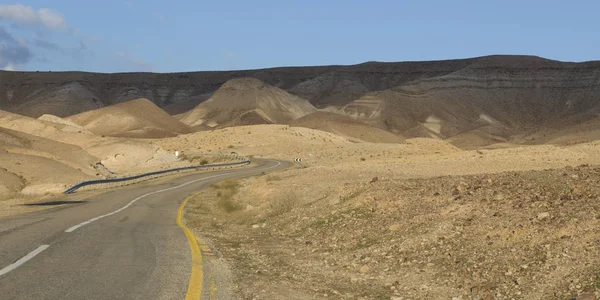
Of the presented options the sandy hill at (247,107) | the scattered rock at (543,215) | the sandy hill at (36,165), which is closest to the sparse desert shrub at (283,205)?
the scattered rock at (543,215)

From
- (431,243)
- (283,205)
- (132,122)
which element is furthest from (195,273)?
(132,122)

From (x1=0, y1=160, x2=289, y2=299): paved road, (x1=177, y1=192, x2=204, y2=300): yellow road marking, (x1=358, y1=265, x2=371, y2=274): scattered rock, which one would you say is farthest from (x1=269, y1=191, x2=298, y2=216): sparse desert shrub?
(x1=358, y1=265, x2=371, y2=274): scattered rock

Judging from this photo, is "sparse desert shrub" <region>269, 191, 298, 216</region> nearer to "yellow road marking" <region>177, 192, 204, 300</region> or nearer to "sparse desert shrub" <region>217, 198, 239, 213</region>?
"sparse desert shrub" <region>217, 198, 239, 213</region>

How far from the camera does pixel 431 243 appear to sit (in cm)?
1109

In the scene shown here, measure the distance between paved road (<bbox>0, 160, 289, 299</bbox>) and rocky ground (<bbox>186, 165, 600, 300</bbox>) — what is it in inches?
38.5

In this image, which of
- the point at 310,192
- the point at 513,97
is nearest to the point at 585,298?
the point at 310,192

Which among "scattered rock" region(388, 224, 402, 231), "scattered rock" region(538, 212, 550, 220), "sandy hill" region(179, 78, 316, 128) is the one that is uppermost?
"sandy hill" region(179, 78, 316, 128)

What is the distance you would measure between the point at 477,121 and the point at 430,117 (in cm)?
1134

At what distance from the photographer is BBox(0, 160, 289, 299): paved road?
8.05 meters

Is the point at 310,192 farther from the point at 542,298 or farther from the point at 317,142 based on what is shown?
the point at 317,142

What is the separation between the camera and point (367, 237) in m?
12.7

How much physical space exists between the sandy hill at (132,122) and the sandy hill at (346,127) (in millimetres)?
28763

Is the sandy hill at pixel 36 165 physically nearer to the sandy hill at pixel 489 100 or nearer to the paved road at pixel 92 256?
the paved road at pixel 92 256

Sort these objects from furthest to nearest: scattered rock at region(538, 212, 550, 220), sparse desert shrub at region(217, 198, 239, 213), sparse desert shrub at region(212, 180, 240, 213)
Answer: sparse desert shrub at region(212, 180, 240, 213), sparse desert shrub at region(217, 198, 239, 213), scattered rock at region(538, 212, 550, 220)
